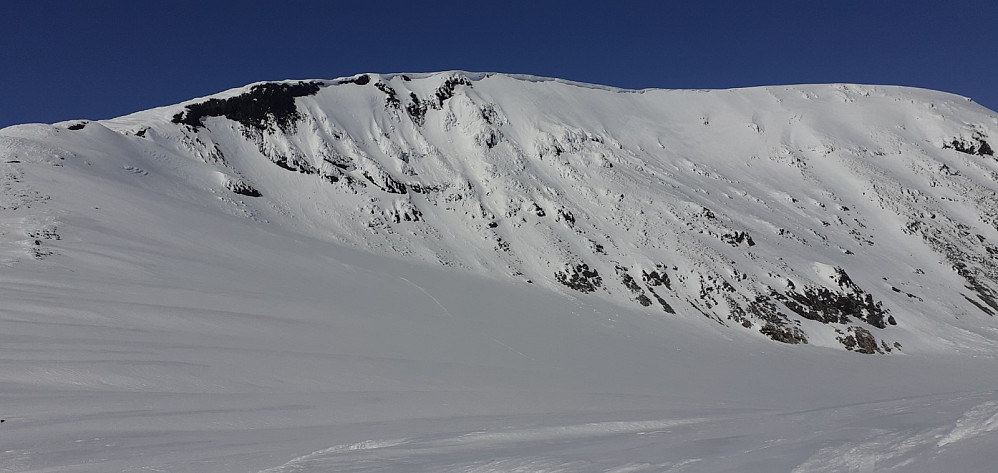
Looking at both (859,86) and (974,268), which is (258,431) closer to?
(974,268)

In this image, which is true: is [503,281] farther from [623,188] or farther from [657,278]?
[623,188]

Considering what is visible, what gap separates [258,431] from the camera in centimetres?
899

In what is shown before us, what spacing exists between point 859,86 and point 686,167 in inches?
1491

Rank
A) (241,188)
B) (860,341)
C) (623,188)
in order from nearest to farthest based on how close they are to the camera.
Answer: (860,341)
(241,188)
(623,188)

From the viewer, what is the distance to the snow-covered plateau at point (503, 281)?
26.9 feet

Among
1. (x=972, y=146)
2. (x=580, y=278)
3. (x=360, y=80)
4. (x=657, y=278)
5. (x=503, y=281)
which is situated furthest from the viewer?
(x=972, y=146)

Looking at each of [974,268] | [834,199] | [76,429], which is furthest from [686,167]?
[76,429]

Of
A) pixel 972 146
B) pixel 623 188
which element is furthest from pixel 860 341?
pixel 972 146

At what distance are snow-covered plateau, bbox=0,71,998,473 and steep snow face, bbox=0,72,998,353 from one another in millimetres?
274

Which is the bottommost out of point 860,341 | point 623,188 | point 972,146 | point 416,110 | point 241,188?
point 860,341

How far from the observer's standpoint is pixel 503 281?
32531mm

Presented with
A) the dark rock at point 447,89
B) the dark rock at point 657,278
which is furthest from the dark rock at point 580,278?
the dark rock at point 447,89

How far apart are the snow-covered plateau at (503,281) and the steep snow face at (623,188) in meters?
0.27

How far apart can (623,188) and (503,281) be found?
17.5m
